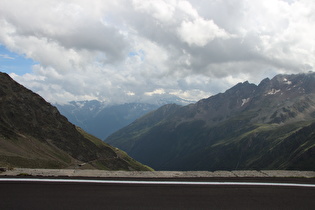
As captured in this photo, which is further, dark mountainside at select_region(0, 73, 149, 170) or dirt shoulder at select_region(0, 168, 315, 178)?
dark mountainside at select_region(0, 73, 149, 170)

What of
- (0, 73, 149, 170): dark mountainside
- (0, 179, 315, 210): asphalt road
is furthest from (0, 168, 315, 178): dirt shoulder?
(0, 73, 149, 170): dark mountainside

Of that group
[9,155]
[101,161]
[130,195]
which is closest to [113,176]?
[130,195]

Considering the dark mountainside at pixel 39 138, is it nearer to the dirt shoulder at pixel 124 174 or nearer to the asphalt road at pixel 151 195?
the dirt shoulder at pixel 124 174

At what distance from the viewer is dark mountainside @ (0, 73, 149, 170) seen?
4018 inches

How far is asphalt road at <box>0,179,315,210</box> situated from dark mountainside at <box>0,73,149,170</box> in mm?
81769

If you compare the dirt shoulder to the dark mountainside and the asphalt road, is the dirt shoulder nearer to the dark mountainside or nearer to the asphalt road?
the asphalt road

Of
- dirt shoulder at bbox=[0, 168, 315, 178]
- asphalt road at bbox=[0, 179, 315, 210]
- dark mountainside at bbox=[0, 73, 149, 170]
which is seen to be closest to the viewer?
asphalt road at bbox=[0, 179, 315, 210]

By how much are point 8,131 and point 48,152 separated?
1797 centimetres

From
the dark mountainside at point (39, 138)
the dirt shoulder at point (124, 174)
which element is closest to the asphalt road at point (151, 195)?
the dirt shoulder at point (124, 174)

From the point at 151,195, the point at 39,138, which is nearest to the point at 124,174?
the point at 151,195

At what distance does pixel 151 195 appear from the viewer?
12789 millimetres

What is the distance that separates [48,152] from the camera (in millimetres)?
117062

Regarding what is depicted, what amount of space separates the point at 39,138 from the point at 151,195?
12759 centimetres

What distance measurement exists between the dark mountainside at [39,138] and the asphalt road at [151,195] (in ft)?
268
